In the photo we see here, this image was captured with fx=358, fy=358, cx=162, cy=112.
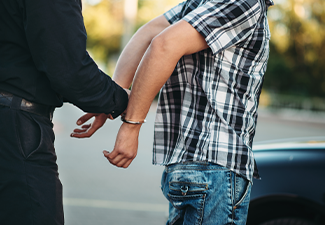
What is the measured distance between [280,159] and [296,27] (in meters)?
21.5

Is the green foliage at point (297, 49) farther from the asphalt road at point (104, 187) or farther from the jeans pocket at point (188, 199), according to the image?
the jeans pocket at point (188, 199)

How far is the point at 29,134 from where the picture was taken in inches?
51.8

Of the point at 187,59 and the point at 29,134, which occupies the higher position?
the point at 187,59

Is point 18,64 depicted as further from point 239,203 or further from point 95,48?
point 95,48

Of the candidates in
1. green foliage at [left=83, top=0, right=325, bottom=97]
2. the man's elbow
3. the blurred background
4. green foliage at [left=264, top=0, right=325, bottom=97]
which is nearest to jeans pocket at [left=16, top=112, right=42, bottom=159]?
the man's elbow

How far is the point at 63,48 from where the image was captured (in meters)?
1.25

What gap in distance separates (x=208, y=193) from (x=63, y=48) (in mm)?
765

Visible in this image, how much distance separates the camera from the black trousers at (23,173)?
4.17ft

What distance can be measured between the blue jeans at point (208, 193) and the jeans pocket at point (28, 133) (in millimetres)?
554

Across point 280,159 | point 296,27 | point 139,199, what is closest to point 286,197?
point 280,159

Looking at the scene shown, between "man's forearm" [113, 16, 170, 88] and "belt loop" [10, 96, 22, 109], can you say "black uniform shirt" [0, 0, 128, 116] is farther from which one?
"man's forearm" [113, 16, 170, 88]

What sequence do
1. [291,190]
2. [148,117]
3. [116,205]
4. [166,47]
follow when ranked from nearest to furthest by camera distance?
[166,47] < [291,190] < [116,205] < [148,117]

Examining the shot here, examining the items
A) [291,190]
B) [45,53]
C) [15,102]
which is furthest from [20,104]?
[291,190]

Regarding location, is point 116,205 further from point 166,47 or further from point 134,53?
point 166,47
